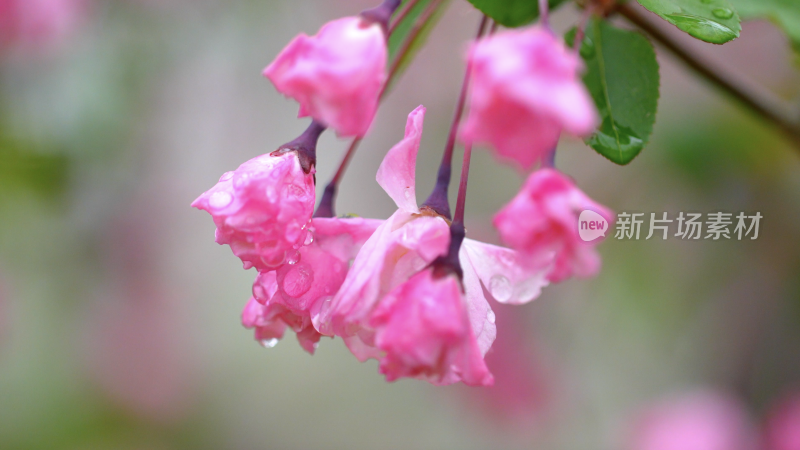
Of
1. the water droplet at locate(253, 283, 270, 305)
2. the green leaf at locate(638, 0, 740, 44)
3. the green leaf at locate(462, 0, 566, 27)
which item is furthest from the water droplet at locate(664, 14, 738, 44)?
the water droplet at locate(253, 283, 270, 305)

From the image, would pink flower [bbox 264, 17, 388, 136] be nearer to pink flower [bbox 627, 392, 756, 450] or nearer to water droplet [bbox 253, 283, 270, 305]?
water droplet [bbox 253, 283, 270, 305]

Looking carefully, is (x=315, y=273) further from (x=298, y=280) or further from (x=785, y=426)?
(x=785, y=426)

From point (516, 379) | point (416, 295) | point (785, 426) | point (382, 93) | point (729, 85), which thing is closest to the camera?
point (416, 295)

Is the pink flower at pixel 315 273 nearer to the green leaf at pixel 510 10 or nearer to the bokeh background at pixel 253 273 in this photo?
the green leaf at pixel 510 10

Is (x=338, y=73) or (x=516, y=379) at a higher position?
(x=338, y=73)

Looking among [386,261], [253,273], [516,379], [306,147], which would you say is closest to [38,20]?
[306,147]

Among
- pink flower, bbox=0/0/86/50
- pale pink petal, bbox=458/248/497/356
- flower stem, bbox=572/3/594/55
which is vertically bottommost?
pale pink petal, bbox=458/248/497/356
